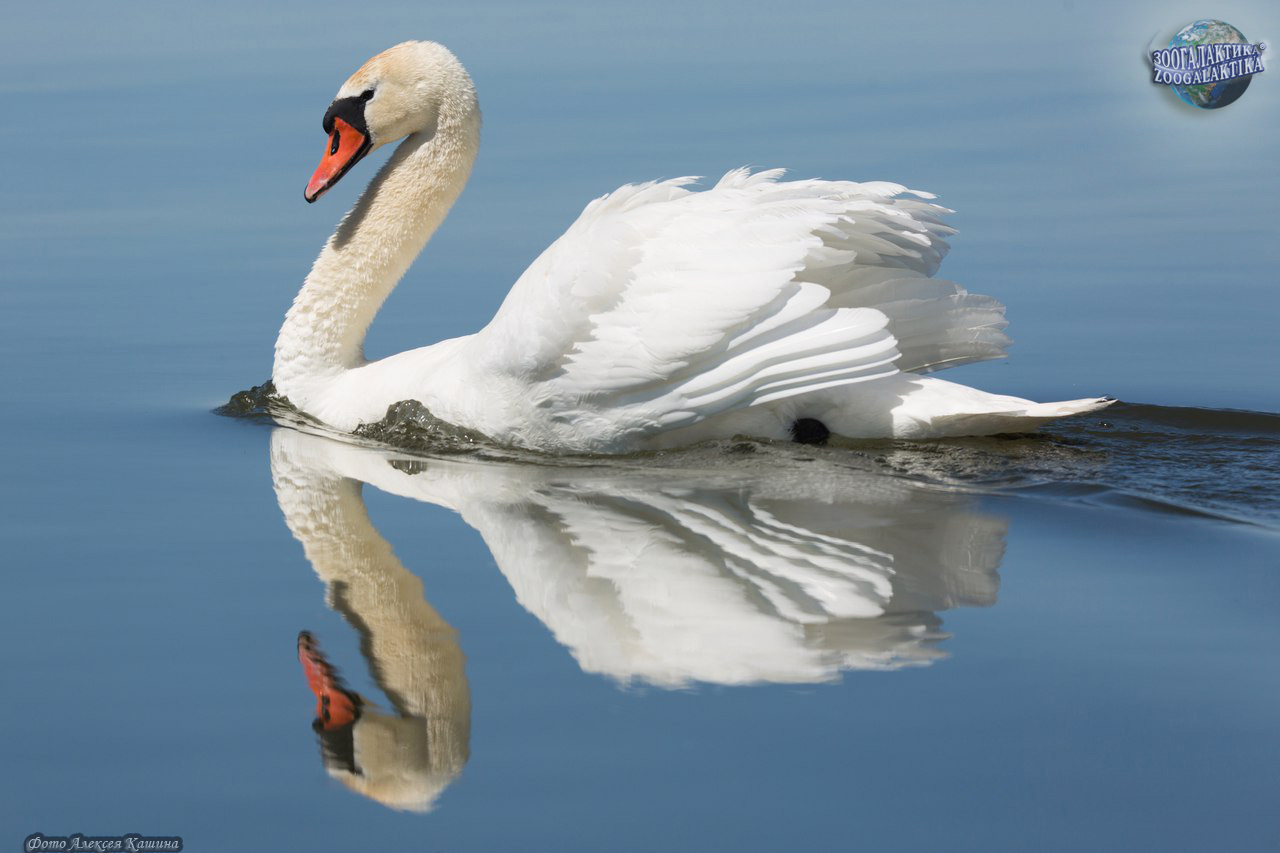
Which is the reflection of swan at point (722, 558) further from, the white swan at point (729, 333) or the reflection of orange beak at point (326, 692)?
the reflection of orange beak at point (326, 692)

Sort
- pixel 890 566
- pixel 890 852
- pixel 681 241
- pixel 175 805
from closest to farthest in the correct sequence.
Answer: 1. pixel 890 852
2. pixel 175 805
3. pixel 890 566
4. pixel 681 241

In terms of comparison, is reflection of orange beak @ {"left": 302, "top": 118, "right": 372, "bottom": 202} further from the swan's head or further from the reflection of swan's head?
the reflection of swan's head

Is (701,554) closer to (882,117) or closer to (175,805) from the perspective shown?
(175,805)

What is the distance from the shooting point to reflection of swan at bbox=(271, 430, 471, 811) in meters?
4.82

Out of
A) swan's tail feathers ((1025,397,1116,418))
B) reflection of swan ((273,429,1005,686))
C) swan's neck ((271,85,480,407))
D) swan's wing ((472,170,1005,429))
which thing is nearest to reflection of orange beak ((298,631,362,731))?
reflection of swan ((273,429,1005,686))

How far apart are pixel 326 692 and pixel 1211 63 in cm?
1258

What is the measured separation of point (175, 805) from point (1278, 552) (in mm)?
4020

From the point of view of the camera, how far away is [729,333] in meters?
7.39

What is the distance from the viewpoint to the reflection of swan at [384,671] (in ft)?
15.8

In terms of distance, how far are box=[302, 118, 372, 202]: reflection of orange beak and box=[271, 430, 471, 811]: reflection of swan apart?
7.87ft

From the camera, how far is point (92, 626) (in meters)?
5.93

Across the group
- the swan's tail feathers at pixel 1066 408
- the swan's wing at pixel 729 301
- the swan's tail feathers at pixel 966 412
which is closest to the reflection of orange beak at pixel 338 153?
the swan's wing at pixel 729 301

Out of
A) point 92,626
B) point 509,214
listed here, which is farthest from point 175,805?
point 509,214

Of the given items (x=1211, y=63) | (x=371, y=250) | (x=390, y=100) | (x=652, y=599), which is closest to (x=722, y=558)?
(x=652, y=599)
